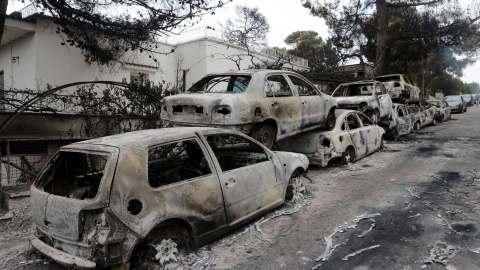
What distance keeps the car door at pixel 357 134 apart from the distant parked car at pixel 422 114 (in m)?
6.20

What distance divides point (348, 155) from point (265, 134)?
3022 millimetres

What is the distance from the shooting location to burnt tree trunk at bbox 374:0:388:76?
1738cm

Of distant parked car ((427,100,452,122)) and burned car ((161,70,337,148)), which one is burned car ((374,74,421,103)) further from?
burned car ((161,70,337,148))

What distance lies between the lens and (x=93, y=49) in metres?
8.44

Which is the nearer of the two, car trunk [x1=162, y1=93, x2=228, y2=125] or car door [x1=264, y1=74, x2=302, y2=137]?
car trunk [x1=162, y1=93, x2=228, y2=125]

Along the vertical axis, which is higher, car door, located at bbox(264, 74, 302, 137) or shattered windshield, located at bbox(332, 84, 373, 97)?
shattered windshield, located at bbox(332, 84, 373, 97)

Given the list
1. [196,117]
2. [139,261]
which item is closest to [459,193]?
[196,117]

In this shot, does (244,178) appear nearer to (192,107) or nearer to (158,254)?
(158,254)

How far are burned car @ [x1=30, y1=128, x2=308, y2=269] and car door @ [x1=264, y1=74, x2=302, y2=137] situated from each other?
1.50 m

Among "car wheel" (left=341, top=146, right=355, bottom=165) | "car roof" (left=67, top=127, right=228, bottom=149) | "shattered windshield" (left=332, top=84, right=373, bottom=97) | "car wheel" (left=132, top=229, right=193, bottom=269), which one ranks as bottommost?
"car wheel" (left=132, top=229, right=193, bottom=269)

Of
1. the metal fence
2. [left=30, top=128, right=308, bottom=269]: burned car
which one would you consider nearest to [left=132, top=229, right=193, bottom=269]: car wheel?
[left=30, top=128, right=308, bottom=269]: burned car

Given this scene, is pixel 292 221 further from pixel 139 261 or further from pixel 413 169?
pixel 413 169

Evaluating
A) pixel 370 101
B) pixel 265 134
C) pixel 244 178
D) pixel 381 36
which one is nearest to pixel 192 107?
pixel 265 134

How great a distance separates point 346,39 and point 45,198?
1822 centimetres
